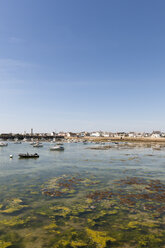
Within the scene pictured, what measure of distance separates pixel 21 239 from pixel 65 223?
11.2ft

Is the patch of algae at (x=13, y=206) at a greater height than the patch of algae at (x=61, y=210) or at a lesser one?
greater

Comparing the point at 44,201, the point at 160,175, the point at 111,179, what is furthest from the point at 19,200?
the point at 160,175

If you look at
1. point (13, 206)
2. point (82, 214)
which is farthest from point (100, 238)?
point (13, 206)

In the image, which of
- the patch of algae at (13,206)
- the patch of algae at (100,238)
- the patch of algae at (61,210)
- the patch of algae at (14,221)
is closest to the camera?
the patch of algae at (100,238)

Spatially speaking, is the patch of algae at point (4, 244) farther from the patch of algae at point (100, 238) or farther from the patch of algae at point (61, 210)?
the patch of algae at point (100, 238)

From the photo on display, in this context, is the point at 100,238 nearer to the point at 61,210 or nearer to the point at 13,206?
the point at 61,210

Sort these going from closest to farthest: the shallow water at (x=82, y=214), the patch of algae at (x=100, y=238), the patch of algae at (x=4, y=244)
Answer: the patch of algae at (x=4, y=244), the patch of algae at (x=100, y=238), the shallow water at (x=82, y=214)

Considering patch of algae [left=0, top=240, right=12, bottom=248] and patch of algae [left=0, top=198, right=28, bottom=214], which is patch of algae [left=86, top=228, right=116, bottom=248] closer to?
patch of algae [left=0, top=240, right=12, bottom=248]

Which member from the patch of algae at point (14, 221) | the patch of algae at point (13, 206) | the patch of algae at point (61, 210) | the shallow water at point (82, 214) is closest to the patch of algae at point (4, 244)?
the shallow water at point (82, 214)

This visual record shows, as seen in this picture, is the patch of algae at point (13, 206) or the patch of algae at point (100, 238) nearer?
the patch of algae at point (100, 238)

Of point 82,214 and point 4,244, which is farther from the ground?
point 4,244

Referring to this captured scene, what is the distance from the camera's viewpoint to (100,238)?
37.4ft

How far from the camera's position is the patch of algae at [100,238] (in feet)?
35.7

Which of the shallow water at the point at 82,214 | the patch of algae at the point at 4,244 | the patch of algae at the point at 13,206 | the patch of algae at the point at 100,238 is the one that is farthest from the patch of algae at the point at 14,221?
the patch of algae at the point at 100,238
